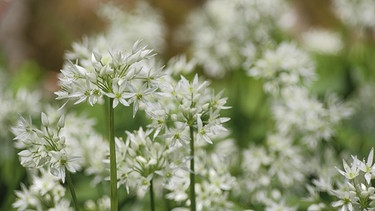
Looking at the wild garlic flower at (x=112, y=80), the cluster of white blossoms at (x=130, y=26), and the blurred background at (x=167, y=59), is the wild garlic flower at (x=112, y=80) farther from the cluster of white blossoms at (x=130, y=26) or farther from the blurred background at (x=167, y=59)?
the cluster of white blossoms at (x=130, y=26)

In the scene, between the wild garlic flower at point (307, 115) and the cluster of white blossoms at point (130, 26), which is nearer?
the wild garlic flower at point (307, 115)

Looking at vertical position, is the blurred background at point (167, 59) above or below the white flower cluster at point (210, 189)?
above

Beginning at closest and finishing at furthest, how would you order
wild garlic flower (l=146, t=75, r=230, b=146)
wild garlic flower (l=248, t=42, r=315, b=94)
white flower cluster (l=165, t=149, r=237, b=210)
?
1. wild garlic flower (l=146, t=75, r=230, b=146)
2. white flower cluster (l=165, t=149, r=237, b=210)
3. wild garlic flower (l=248, t=42, r=315, b=94)

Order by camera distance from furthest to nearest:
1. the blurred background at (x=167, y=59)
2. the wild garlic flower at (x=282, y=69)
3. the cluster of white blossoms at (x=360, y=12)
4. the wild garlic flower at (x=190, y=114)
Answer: the cluster of white blossoms at (x=360, y=12), the blurred background at (x=167, y=59), the wild garlic flower at (x=282, y=69), the wild garlic flower at (x=190, y=114)

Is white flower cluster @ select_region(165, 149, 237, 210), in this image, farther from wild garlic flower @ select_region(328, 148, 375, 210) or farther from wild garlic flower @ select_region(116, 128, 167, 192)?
wild garlic flower @ select_region(328, 148, 375, 210)

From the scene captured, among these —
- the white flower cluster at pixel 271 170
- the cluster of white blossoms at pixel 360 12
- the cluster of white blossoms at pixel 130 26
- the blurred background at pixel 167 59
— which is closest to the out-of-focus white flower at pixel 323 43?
the blurred background at pixel 167 59

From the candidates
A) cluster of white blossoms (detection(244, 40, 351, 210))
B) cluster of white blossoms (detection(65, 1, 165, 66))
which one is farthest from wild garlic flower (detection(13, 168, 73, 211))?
cluster of white blossoms (detection(65, 1, 165, 66))

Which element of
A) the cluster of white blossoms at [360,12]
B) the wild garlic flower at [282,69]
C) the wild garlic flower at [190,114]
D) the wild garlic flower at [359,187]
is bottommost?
the wild garlic flower at [359,187]

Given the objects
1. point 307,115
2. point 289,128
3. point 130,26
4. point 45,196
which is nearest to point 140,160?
point 45,196
